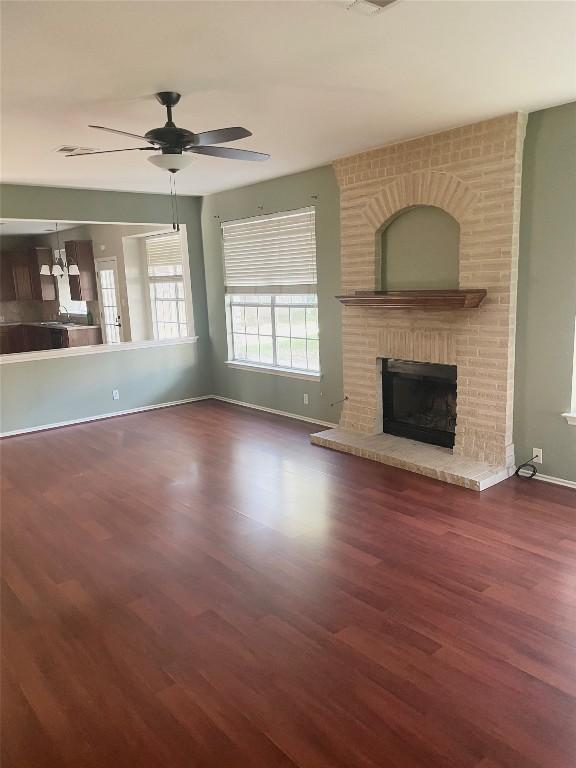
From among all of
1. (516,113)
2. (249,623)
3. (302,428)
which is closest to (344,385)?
(302,428)

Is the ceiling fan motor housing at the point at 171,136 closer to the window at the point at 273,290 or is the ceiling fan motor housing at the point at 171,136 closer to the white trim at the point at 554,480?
the window at the point at 273,290

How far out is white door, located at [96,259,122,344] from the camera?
8.58 m

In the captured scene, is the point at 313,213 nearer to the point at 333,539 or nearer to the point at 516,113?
the point at 516,113

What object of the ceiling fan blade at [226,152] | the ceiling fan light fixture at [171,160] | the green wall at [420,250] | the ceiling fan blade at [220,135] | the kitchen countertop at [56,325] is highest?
the ceiling fan blade at [220,135]

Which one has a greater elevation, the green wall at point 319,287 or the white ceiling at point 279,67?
the white ceiling at point 279,67

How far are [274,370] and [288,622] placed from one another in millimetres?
4029

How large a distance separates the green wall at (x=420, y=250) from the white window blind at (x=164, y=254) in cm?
331

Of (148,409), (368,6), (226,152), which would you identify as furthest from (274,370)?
(368,6)

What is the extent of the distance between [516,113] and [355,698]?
369 cm

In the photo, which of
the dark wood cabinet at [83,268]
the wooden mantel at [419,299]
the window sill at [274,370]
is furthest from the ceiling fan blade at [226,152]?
the dark wood cabinet at [83,268]

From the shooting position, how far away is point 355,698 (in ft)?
6.91

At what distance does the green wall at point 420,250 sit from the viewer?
440cm

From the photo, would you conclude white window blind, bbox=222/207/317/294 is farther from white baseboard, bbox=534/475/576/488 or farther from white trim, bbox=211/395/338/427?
white baseboard, bbox=534/475/576/488

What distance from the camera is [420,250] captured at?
15.2 feet
